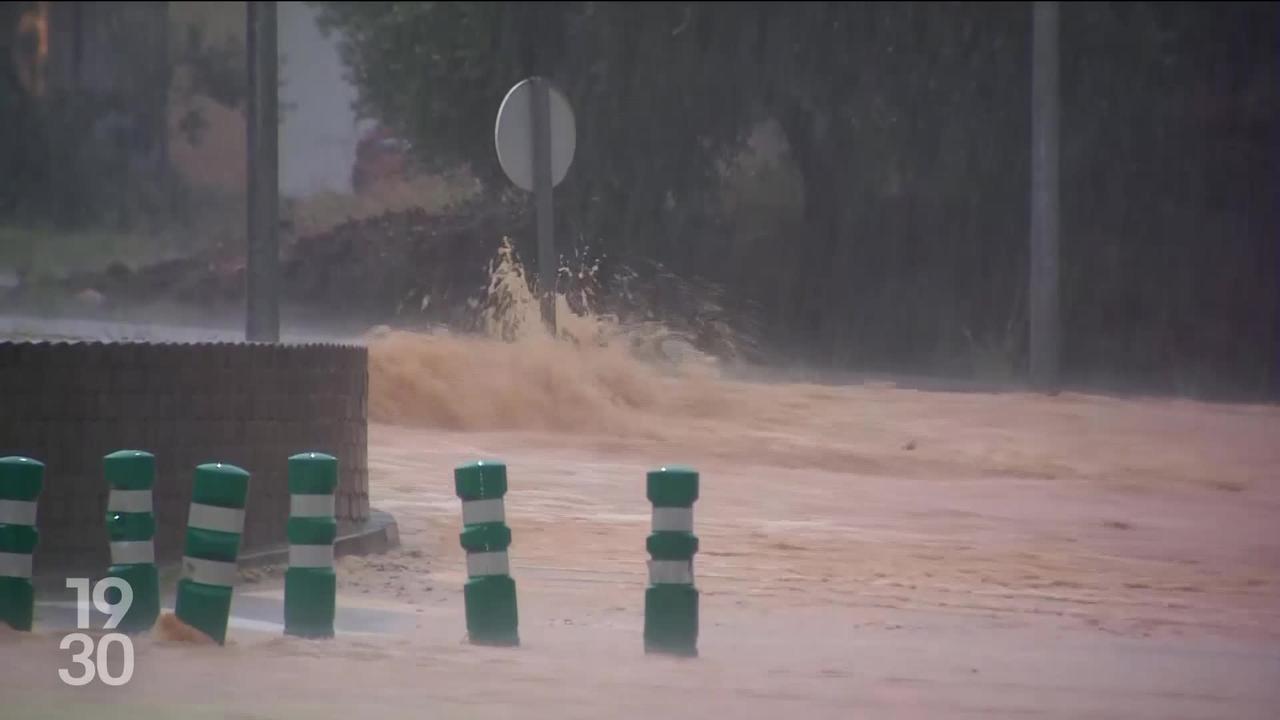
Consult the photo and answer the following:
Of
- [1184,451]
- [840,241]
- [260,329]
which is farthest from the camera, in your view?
[840,241]

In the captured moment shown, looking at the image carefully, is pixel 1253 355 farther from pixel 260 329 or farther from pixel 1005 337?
pixel 260 329

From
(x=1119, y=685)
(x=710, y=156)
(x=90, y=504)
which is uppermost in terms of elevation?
(x=710, y=156)

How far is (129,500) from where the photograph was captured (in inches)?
328

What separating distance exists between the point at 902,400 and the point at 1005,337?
8.74m

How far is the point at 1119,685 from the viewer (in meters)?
8.21

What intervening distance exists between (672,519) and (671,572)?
263 millimetres

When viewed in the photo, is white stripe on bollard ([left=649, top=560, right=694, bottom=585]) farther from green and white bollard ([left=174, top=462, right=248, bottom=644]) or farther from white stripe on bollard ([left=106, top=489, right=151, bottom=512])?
white stripe on bollard ([left=106, top=489, right=151, bottom=512])

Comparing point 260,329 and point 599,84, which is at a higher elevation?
point 599,84

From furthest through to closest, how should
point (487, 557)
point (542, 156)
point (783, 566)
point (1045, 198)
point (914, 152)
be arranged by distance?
point (914, 152) → point (1045, 198) → point (542, 156) → point (783, 566) → point (487, 557)

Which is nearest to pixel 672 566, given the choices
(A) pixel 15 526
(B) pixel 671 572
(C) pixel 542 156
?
(B) pixel 671 572

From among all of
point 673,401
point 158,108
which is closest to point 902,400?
point 673,401

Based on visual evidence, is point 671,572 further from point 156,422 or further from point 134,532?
point 156,422

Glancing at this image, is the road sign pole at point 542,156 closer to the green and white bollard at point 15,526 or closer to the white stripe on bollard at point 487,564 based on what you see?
the white stripe on bollard at point 487,564

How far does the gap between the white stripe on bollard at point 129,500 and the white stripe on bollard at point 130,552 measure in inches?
5.8
